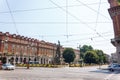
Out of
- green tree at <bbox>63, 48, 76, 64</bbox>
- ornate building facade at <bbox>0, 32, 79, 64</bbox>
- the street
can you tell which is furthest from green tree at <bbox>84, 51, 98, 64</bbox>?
the street

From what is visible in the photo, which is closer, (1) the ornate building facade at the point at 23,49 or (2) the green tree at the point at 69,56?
(1) the ornate building facade at the point at 23,49

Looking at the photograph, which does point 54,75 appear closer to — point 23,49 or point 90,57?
point 23,49

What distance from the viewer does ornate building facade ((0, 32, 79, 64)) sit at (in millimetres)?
77512

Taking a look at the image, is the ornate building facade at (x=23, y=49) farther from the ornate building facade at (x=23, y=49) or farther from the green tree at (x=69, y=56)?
the green tree at (x=69, y=56)

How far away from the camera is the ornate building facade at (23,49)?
77512 mm

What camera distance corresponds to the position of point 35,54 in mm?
97625

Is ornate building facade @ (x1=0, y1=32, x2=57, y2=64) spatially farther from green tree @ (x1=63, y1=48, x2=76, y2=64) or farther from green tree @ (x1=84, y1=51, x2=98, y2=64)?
green tree @ (x1=84, y1=51, x2=98, y2=64)

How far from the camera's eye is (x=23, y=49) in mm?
88812

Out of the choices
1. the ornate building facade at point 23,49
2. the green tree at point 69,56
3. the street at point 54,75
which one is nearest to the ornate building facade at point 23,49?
the ornate building facade at point 23,49

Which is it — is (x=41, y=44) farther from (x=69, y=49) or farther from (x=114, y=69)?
(x=114, y=69)

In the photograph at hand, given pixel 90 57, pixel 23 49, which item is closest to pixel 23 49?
pixel 23 49

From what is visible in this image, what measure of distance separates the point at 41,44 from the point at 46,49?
5607 mm

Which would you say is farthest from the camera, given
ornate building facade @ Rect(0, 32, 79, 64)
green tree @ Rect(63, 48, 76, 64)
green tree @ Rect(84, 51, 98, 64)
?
green tree @ Rect(84, 51, 98, 64)

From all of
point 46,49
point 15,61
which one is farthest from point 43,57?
point 15,61
